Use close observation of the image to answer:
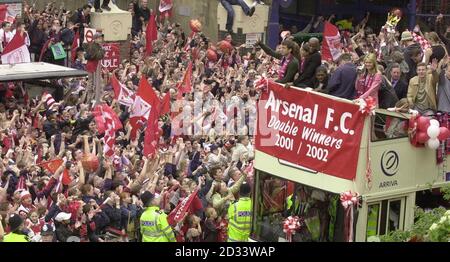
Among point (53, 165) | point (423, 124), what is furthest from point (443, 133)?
point (53, 165)

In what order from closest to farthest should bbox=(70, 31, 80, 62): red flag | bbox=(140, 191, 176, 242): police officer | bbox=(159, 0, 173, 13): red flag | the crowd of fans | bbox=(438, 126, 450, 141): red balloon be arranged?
bbox=(438, 126, 450, 141): red balloon, the crowd of fans, bbox=(140, 191, 176, 242): police officer, bbox=(70, 31, 80, 62): red flag, bbox=(159, 0, 173, 13): red flag

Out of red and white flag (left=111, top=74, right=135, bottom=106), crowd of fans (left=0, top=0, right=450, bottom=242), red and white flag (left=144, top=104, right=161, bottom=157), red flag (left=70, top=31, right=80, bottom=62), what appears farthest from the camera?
red flag (left=70, top=31, right=80, bottom=62)

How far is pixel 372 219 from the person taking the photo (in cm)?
1797

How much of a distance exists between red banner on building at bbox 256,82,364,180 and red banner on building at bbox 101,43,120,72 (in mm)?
13219

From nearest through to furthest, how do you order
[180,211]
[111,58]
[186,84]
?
[180,211] < [186,84] < [111,58]

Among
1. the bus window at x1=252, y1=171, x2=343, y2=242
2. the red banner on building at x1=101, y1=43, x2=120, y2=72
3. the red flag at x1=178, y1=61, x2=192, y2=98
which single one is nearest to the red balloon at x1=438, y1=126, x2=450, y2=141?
the bus window at x1=252, y1=171, x2=343, y2=242

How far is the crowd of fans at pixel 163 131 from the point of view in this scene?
773 inches

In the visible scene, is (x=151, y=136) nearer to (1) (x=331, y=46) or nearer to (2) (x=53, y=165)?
(2) (x=53, y=165)

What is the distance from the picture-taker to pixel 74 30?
3412 centimetres

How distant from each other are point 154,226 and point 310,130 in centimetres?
283

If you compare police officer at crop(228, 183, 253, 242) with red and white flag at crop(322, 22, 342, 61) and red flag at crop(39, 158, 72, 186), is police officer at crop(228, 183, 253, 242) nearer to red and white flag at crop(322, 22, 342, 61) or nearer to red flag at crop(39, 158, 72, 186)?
red flag at crop(39, 158, 72, 186)

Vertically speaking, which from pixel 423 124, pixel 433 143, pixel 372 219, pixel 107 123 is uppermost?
pixel 423 124

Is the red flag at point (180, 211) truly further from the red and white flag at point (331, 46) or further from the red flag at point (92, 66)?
the red flag at point (92, 66)

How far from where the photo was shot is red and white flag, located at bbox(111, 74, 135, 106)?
27.5m
